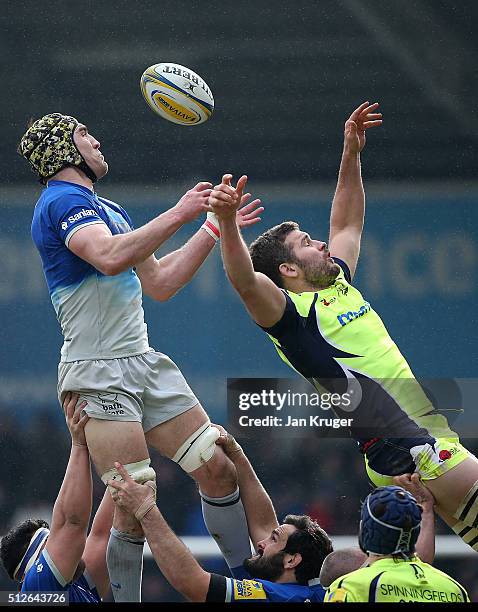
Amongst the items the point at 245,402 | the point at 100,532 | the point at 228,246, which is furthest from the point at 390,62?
the point at 100,532

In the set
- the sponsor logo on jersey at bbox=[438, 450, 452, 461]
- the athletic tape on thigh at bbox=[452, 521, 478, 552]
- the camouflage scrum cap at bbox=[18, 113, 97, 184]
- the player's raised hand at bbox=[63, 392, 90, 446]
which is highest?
the camouflage scrum cap at bbox=[18, 113, 97, 184]

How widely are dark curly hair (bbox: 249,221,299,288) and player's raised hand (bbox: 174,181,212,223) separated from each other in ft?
2.16

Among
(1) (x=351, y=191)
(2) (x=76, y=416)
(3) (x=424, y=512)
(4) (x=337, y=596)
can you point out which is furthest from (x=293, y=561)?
(1) (x=351, y=191)

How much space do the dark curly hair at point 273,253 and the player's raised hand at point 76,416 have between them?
3.16 ft

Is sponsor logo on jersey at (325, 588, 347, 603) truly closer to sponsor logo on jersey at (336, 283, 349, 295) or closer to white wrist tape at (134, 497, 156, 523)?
white wrist tape at (134, 497, 156, 523)

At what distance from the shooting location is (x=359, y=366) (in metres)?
4.52

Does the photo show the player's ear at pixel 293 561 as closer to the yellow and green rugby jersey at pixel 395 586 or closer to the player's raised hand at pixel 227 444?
the player's raised hand at pixel 227 444

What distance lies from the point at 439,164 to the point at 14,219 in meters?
2.31

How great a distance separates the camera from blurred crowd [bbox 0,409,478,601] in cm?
634

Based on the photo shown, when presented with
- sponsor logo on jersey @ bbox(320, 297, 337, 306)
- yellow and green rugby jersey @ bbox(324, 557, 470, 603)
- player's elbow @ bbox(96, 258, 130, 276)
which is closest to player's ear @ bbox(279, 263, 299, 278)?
sponsor logo on jersey @ bbox(320, 297, 337, 306)

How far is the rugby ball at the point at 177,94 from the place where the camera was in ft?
15.0

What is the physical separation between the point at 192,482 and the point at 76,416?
8.17 ft

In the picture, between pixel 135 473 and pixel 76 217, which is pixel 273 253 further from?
pixel 135 473

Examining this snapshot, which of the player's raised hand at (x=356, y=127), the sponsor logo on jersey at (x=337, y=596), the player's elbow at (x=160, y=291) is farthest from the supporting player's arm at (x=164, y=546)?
the player's raised hand at (x=356, y=127)
